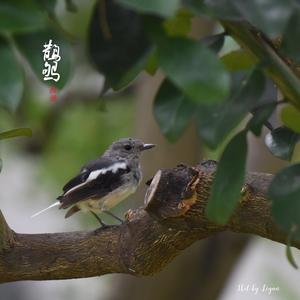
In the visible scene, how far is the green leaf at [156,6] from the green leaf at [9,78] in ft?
0.35

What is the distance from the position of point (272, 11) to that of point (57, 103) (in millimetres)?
3615

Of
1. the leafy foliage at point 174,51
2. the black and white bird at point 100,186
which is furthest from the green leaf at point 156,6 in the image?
the black and white bird at point 100,186

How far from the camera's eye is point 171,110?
775mm

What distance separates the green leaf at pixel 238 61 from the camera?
3.04 ft

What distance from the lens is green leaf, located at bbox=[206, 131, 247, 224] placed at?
2.84ft

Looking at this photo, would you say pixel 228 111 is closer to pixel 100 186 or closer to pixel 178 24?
pixel 178 24

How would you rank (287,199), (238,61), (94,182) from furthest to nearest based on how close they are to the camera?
(94,182)
(238,61)
(287,199)

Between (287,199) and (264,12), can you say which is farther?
(287,199)

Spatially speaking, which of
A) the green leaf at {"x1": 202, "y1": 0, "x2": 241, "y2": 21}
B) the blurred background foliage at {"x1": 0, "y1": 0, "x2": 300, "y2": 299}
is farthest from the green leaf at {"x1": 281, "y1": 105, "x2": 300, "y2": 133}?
the green leaf at {"x1": 202, "y1": 0, "x2": 241, "y2": 21}

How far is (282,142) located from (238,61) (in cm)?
42

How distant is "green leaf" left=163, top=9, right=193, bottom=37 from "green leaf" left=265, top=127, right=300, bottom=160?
0.55m

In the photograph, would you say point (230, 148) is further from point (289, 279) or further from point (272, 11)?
point (289, 279)

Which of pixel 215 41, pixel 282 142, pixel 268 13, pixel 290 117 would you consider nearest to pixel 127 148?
pixel 282 142

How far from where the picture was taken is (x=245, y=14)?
0.71 m
